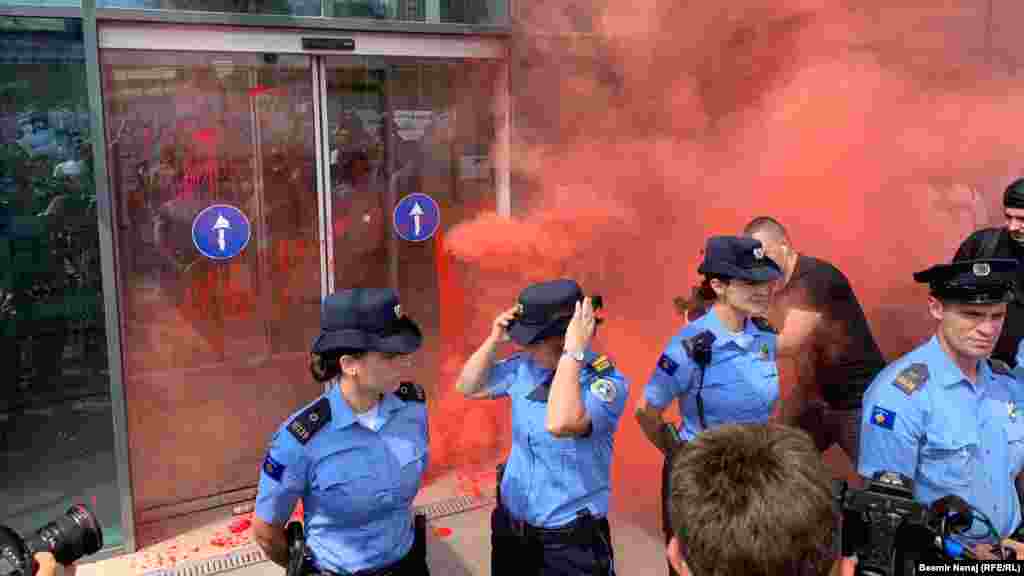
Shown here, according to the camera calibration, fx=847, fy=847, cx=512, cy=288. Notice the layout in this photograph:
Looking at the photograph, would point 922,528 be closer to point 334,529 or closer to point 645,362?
point 334,529

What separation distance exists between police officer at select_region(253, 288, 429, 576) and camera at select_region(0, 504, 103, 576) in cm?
53

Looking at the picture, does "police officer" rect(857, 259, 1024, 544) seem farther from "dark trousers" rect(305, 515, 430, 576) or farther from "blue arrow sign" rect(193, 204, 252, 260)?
"blue arrow sign" rect(193, 204, 252, 260)

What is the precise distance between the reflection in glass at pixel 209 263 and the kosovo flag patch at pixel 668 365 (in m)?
2.83

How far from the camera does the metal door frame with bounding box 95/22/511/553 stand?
183 inches

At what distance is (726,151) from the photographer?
5.95m

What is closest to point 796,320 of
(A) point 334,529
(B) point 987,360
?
(B) point 987,360

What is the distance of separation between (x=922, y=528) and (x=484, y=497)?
12.4 ft

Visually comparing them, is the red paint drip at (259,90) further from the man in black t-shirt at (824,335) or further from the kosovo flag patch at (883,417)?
the kosovo flag patch at (883,417)

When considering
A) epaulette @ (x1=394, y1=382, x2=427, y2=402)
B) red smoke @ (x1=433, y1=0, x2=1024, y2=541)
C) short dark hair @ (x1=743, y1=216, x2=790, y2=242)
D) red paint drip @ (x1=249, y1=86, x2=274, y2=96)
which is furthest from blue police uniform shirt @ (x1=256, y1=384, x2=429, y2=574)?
red paint drip @ (x1=249, y1=86, x2=274, y2=96)

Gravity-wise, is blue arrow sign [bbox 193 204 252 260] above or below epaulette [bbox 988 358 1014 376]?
above

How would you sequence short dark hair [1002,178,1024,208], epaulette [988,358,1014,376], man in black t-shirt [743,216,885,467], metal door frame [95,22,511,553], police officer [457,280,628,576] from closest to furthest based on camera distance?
police officer [457,280,628,576] → epaulette [988,358,1014,376] → short dark hair [1002,178,1024,208] → man in black t-shirt [743,216,885,467] → metal door frame [95,22,511,553]

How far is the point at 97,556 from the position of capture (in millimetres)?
4914

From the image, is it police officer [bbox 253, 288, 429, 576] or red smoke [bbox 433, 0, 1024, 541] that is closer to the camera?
police officer [bbox 253, 288, 429, 576]

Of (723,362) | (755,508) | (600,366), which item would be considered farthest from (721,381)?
(755,508)
